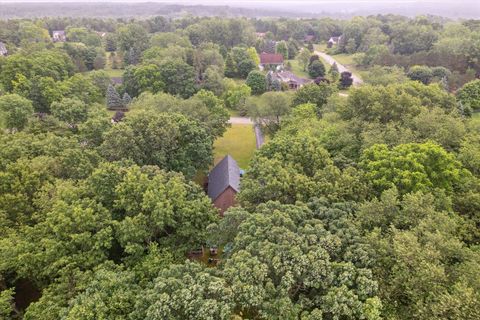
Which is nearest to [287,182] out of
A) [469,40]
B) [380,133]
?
[380,133]

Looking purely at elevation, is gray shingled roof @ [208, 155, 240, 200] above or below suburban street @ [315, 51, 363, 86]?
above

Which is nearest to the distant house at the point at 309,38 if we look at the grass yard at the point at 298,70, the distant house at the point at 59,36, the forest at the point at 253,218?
the grass yard at the point at 298,70

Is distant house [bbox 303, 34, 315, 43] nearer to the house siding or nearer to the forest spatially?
the forest

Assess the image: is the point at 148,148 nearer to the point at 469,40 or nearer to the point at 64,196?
the point at 64,196

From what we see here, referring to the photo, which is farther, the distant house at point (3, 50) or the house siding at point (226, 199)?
the distant house at point (3, 50)

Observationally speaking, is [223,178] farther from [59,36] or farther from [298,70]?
[59,36]

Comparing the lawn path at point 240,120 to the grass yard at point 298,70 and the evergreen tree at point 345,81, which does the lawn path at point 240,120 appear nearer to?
the evergreen tree at point 345,81

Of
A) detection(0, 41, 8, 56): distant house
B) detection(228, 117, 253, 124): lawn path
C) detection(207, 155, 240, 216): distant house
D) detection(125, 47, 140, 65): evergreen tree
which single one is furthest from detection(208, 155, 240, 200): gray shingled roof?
detection(0, 41, 8, 56): distant house
